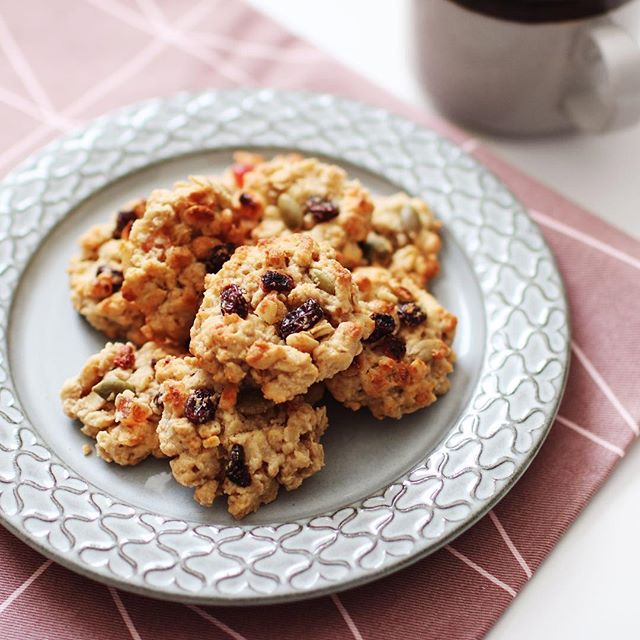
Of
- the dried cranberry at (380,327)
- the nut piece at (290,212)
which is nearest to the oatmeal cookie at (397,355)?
the dried cranberry at (380,327)

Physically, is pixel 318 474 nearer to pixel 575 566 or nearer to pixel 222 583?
pixel 222 583

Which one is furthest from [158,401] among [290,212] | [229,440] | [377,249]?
[377,249]

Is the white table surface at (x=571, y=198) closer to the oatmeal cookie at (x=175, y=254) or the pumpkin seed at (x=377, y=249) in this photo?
the pumpkin seed at (x=377, y=249)

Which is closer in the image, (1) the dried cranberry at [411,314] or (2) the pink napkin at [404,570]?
(2) the pink napkin at [404,570]

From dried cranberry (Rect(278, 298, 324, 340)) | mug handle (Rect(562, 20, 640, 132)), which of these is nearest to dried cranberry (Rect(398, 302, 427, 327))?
dried cranberry (Rect(278, 298, 324, 340))

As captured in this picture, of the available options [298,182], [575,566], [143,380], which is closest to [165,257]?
[143,380]

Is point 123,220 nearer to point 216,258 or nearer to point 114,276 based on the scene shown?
point 114,276
